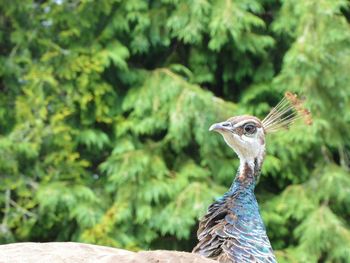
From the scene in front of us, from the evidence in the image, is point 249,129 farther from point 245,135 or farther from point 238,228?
point 238,228

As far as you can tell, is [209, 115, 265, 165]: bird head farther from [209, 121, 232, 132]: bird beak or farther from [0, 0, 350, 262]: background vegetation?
[0, 0, 350, 262]: background vegetation

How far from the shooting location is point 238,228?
2.62 metres

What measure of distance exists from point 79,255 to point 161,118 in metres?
2.28

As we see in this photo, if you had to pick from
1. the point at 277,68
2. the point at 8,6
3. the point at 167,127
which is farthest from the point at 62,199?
the point at 277,68

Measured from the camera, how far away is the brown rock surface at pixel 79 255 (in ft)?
7.01

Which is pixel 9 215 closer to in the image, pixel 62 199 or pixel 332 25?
pixel 62 199

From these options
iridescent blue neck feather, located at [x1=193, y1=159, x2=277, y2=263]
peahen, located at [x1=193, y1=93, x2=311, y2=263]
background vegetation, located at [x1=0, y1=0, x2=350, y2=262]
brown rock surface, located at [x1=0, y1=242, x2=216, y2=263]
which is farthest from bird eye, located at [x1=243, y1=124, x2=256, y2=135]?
background vegetation, located at [x1=0, y1=0, x2=350, y2=262]

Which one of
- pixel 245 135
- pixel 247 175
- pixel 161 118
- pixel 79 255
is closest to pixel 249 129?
pixel 245 135

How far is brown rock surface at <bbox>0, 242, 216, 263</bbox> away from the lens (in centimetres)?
214

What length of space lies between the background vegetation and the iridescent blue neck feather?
1385 mm

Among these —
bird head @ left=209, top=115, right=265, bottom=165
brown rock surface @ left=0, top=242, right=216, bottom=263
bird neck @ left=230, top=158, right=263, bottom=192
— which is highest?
bird head @ left=209, top=115, right=265, bottom=165

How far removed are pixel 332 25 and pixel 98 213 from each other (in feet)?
5.38

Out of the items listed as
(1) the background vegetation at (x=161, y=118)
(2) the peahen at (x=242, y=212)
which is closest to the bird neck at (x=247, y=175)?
(2) the peahen at (x=242, y=212)

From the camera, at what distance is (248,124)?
9.14ft
